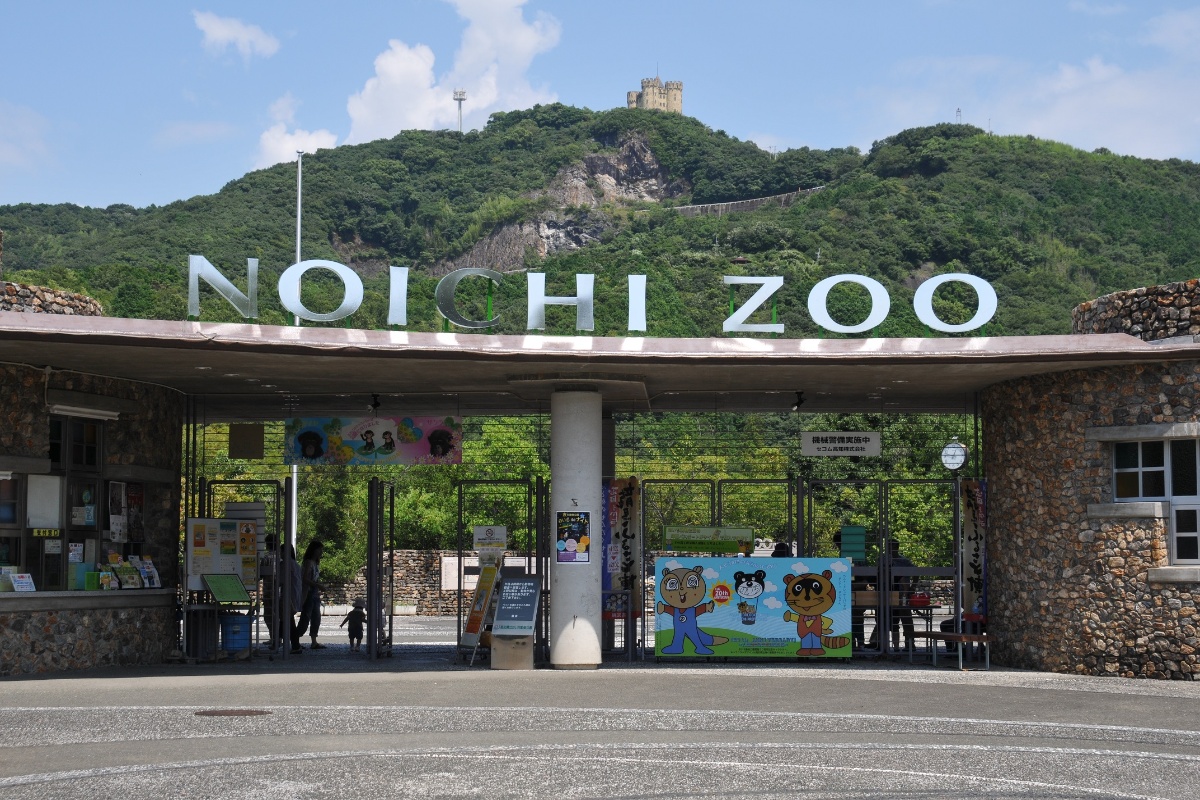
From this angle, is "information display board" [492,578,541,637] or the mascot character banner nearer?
"information display board" [492,578,541,637]

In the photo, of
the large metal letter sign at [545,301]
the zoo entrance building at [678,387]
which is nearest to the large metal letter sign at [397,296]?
the zoo entrance building at [678,387]

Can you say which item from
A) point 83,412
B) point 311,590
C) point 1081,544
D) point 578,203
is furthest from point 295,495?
point 578,203

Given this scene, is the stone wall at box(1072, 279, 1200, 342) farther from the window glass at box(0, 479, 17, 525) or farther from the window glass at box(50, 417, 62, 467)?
the window glass at box(0, 479, 17, 525)

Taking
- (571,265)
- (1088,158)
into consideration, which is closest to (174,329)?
(571,265)

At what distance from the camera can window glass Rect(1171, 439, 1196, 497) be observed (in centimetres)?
1653

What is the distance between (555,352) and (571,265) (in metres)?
50.7

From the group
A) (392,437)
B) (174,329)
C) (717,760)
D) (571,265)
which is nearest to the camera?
(717,760)

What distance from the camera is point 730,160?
343ft

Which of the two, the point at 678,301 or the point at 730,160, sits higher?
the point at 730,160

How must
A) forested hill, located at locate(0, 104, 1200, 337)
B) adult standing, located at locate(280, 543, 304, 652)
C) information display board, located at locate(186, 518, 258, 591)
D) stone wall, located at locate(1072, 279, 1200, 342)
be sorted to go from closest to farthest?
stone wall, located at locate(1072, 279, 1200, 342) < information display board, located at locate(186, 518, 258, 591) < adult standing, located at locate(280, 543, 304, 652) < forested hill, located at locate(0, 104, 1200, 337)

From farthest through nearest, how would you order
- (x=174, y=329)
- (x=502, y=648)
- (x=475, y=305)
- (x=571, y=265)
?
(x=571, y=265), (x=475, y=305), (x=502, y=648), (x=174, y=329)

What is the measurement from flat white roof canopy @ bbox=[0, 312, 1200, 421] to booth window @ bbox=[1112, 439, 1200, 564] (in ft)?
3.67

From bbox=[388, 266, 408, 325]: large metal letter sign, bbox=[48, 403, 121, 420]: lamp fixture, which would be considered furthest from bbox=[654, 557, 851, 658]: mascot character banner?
bbox=[48, 403, 121, 420]: lamp fixture

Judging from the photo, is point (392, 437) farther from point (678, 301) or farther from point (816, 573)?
point (678, 301)
